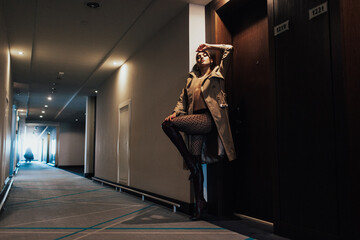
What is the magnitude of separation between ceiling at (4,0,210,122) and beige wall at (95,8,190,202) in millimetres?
262

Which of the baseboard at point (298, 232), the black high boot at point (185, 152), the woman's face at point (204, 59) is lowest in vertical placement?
the baseboard at point (298, 232)

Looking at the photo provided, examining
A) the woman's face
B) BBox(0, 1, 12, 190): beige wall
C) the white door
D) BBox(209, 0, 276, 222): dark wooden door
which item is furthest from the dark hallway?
the woman's face

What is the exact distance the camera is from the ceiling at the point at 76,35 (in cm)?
433

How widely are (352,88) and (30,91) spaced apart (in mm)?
10104

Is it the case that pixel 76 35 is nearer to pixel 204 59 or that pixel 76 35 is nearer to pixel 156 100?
pixel 156 100

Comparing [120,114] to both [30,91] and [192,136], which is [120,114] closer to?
[192,136]

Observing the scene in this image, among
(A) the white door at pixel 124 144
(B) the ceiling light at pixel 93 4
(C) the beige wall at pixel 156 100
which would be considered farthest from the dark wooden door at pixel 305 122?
(A) the white door at pixel 124 144

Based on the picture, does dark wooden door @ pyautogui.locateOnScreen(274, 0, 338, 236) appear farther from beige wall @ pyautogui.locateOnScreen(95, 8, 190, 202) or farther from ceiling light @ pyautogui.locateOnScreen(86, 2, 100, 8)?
ceiling light @ pyautogui.locateOnScreen(86, 2, 100, 8)

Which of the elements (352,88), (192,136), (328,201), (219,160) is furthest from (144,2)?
(328,201)

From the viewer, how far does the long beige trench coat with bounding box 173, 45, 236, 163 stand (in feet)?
10.4

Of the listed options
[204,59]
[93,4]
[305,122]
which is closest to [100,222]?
[204,59]

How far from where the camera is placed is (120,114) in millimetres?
6965

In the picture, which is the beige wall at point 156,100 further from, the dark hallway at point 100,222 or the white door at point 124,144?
the dark hallway at point 100,222

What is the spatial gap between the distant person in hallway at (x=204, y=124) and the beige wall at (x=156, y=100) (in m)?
0.53
